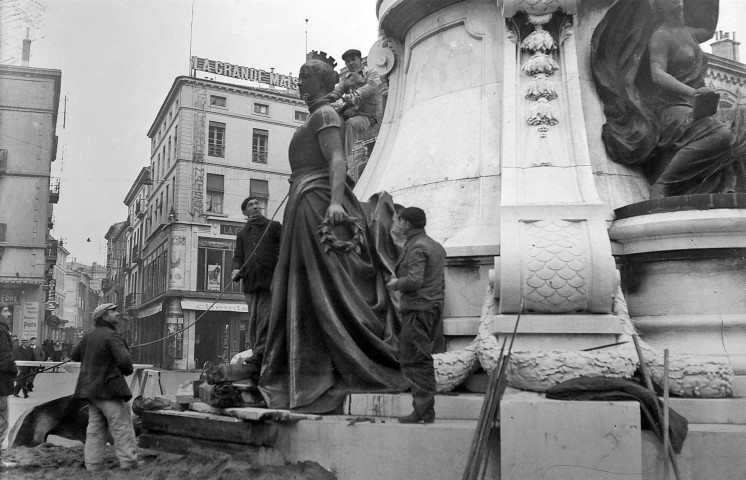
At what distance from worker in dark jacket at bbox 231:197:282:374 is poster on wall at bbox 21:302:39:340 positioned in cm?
3137

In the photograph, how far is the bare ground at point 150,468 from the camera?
478 cm

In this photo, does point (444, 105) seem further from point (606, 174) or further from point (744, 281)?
point (744, 281)

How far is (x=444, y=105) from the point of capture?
6.80 metres

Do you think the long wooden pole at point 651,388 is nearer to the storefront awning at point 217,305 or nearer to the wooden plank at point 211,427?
the wooden plank at point 211,427

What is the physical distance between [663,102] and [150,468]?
4.72 metres

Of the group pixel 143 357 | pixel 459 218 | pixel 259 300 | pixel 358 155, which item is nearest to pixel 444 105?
pixel 459 218

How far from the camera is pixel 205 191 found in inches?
1508

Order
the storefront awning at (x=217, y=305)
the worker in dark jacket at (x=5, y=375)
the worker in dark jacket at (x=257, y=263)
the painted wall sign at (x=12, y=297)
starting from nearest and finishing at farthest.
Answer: the worker in dark jacket at (x=257, y=263)
the worker in dark jacket at (x=5, y=375)
the painted wall sign at (x=12, y=297)
the storefront awning at (x=217, y=305)

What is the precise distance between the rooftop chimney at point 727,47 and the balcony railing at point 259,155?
94.8 feet

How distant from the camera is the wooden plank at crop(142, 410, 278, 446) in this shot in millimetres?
5098

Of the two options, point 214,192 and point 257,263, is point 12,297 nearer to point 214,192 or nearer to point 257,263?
point 214,192

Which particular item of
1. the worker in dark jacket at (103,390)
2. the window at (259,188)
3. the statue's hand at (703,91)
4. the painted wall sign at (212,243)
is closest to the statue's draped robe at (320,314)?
the worker in dark jacket at (103,390)

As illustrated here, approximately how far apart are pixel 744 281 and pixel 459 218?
6.80 ft

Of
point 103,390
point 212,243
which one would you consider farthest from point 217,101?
point 103,390
